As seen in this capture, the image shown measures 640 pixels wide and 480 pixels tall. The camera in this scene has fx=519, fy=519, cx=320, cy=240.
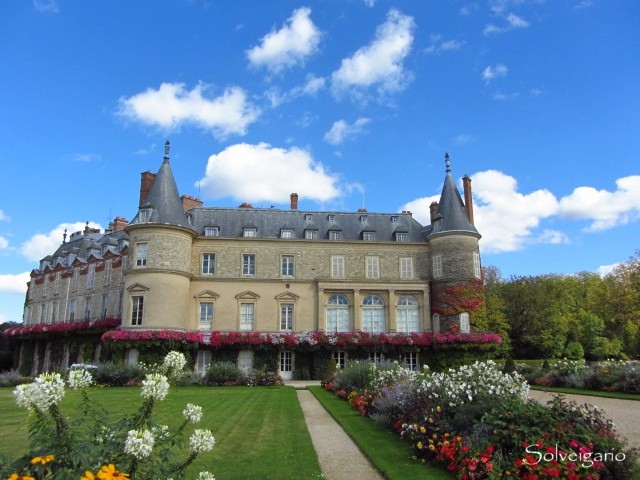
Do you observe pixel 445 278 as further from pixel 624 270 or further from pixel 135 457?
pixel 135 457

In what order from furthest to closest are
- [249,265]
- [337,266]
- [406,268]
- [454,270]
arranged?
[406,268] < [337,266] < [249,265] < [454,270]

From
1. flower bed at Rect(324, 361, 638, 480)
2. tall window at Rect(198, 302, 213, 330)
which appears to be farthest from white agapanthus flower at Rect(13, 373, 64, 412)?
tall window at Rect(198, 302, 213, 330)

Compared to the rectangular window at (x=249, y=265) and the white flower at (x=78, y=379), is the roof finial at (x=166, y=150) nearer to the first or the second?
the rectangular window at (x=249, y=265)

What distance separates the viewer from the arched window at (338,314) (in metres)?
33.5

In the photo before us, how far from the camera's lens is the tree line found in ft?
155

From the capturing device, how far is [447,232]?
33531 millimetres

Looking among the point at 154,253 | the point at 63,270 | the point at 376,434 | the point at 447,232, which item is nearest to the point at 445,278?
the point at 447,232

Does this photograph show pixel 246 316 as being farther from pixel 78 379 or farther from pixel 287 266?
pixel 78 379

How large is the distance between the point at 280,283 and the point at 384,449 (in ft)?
79.7

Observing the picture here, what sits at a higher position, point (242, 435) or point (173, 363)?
point (173, 363)

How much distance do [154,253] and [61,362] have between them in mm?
13885

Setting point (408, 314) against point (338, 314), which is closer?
point (338, 314)

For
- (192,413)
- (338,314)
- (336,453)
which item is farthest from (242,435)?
(338,314)

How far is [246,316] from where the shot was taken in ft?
108
